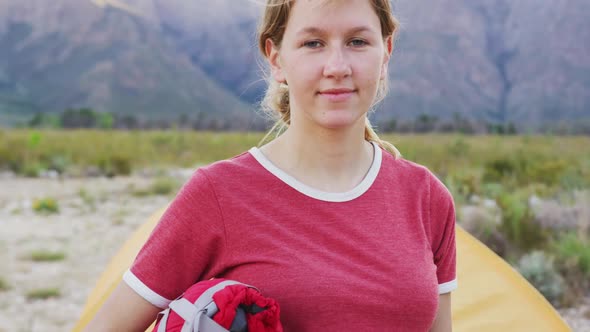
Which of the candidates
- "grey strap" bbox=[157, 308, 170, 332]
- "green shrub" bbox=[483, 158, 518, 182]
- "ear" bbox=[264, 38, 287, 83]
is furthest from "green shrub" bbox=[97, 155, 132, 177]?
"grey strap" bbox=[157, 308, 170, 332]

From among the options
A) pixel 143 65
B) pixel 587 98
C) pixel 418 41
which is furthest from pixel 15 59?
pixel 587 98

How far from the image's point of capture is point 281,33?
4.71 feet

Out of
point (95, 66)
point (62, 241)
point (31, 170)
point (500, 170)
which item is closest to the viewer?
point (62, 241)

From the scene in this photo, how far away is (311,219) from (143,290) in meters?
0.36

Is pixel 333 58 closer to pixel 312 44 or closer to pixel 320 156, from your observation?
pixel 312 44

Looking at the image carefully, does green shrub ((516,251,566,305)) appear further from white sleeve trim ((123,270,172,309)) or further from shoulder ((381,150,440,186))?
white sleeve trim ((123,270,172,309))

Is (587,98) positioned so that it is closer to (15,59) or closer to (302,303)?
(15,59)

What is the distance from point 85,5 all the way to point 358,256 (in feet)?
274

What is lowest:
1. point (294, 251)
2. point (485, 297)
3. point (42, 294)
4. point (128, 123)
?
point (128, 123)

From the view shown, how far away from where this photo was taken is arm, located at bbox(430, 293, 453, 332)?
160 cm

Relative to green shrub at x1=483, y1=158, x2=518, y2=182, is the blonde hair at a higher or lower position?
higher

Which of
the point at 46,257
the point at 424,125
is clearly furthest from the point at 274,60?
the point at 424,125

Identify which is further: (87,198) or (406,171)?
(87,198)

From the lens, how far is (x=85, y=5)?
78625 millimetres
